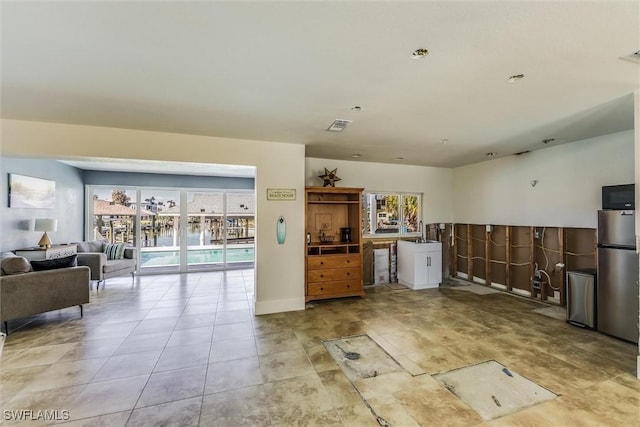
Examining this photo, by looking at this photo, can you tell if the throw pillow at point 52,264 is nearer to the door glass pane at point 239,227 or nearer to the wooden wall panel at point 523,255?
the door glass pane at point 239,227

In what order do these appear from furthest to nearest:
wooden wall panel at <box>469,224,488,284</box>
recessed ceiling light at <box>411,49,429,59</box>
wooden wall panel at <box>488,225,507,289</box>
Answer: wooden wall panel at <box>469,224,488,284</box> → wooden wall panel at <box>488,225,507,289</box> → recessed ceiling light at <box>411,49,429,59</box>

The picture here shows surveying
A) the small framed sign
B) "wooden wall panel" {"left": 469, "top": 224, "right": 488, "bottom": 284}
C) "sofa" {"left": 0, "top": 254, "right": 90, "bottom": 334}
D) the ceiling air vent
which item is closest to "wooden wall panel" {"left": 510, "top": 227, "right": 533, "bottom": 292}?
"wooden wall panel" {"left": 469, "top": 224, "right": 488, "bottom": 284}

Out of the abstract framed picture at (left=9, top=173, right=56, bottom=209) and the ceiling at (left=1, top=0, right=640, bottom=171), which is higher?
the ceiling at (left=1, top=0, right=640, bottom=171)

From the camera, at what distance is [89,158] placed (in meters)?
3.55

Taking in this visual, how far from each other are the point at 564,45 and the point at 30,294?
6.10 m

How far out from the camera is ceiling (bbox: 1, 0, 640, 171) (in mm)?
1542

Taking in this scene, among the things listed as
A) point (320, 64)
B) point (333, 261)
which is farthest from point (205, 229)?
point (320, 64)

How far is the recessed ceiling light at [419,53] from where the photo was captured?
1.88 m

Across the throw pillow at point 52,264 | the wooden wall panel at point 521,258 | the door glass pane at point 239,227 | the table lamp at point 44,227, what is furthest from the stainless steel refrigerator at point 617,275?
the table lamp at point 44,227

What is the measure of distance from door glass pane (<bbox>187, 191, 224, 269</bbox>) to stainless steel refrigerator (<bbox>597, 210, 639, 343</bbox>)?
7587 millimetres

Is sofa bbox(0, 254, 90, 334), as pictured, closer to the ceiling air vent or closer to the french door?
the french door

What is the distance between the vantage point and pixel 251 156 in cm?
414

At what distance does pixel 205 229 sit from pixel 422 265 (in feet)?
18.7

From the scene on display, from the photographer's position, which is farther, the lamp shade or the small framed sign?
the lamp shade
